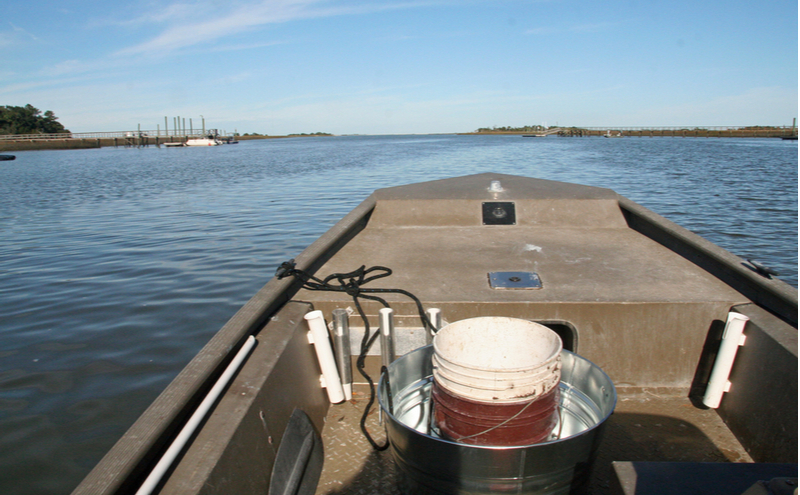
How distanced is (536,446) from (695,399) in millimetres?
1735

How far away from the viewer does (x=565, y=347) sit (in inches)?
123

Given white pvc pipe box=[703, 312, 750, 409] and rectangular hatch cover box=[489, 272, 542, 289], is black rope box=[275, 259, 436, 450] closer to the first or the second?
rectangular hatch cover box=[489, 272, 542, 289]

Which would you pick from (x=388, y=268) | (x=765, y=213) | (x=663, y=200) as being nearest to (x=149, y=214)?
(x=388, y=268)

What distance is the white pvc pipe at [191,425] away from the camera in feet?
4.83

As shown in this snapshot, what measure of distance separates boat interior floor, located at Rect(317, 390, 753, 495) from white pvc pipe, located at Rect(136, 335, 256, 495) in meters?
0.75

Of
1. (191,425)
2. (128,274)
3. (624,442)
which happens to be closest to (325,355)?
(191,425)

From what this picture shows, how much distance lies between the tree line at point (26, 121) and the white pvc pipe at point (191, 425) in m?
99.8

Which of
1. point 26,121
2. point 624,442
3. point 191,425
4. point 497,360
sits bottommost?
point 624,442

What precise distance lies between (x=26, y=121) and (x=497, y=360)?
105083 millimetres

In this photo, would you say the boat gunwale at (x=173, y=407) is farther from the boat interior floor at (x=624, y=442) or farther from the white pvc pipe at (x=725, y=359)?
the white pvc pipe at (x=725, y=359)

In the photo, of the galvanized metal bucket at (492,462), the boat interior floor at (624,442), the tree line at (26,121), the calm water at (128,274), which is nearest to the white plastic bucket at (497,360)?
the galvanized metal bucket at (492,462)

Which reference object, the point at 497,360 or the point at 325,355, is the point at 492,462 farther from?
the point at 325,355

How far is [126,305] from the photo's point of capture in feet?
22.4

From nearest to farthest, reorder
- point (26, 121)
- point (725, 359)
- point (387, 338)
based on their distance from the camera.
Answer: point (725, 359), point (387, 338), point (26, 121)
